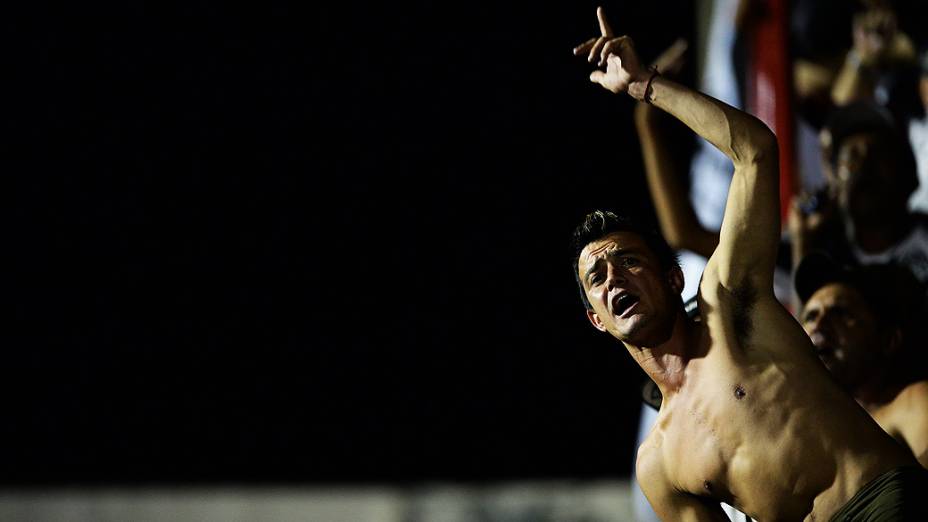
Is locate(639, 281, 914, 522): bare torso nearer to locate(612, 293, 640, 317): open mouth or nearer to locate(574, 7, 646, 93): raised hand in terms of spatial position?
locate(612, 293, 640, 317): open mouth

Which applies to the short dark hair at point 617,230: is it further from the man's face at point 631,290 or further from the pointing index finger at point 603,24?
the pointing index finger at point 603,24

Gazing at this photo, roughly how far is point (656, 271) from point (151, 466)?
7.60m

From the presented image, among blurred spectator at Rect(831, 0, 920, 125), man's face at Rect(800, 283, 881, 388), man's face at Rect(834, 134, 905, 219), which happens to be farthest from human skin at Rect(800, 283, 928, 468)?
blurred spectator at Rect(831, 0, 920, 125)

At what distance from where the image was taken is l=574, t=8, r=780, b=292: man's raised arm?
81.3 inches

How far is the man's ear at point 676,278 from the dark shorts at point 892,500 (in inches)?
22.0

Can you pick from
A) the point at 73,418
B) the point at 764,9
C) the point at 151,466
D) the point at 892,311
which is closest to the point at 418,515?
the point at 151,466

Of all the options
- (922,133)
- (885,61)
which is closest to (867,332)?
(922,133)

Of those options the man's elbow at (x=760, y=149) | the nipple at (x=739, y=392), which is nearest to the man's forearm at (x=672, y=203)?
the man's elbow at (x=760, y=149)

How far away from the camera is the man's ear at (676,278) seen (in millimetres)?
2270

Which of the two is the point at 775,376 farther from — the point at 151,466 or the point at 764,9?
the point at 151,466

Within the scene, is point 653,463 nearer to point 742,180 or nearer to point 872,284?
point 742,180

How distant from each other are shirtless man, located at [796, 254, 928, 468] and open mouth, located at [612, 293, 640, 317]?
0.76 m

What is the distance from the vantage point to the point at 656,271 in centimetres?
224

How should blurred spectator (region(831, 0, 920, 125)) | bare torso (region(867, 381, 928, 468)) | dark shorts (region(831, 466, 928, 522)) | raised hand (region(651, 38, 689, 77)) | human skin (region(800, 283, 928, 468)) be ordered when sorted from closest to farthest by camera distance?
dark shorts (region(831, 466, 928, 522)) → bare torso (region(867, 381, 928, 468)) → human skin (region(800, 283, 928, 468)) → raised hand (region(651, 38, 689, 77)) → blurred spectator (region(831, 0, 920, 125))
